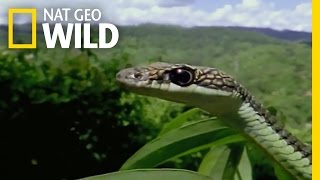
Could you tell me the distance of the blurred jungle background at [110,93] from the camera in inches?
50.5

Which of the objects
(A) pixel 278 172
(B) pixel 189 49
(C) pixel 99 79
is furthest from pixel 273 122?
(C) pixel 99 79

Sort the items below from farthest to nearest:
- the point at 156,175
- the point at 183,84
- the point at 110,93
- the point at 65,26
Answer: the point at 110,93 < the point at 65,26 < the point at 183,84 < the point at 156,175

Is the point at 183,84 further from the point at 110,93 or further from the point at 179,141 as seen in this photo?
the point at 110,93

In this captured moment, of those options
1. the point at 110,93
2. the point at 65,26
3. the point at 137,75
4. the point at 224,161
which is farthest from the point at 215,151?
the point at 110,93

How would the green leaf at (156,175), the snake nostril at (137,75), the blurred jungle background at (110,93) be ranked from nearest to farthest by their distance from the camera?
the green leaf at (156,175)
the snake nostril at (137,75)
the blurred jungle background at (110,93)

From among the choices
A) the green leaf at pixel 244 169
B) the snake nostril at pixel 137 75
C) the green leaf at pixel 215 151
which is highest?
the snake nostril at pixel 137 75

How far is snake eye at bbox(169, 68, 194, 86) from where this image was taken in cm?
71

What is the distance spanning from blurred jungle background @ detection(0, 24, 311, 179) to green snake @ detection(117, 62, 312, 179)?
1.41ft

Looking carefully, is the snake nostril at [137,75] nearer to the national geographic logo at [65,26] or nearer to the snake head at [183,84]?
the snake head at [183,84]

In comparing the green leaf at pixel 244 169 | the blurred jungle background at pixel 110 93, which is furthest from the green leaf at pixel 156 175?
the blurred jungle background at pixel 110 93

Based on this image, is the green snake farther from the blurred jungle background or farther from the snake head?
the blurred jungle background

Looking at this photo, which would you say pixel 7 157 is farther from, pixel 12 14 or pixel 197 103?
pixel 197 103

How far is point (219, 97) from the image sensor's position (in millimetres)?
745

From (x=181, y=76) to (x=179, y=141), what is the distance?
0.28 ft
